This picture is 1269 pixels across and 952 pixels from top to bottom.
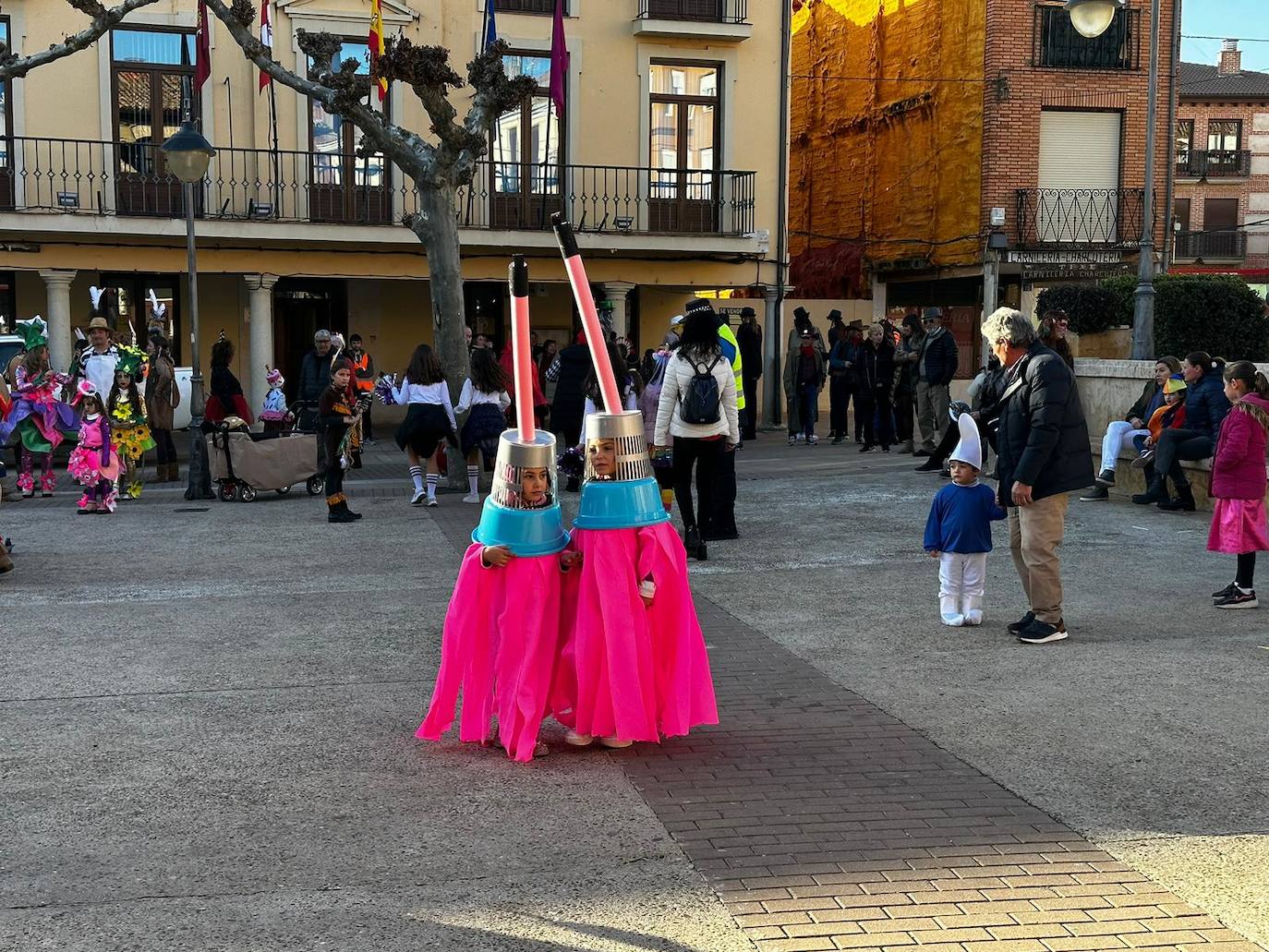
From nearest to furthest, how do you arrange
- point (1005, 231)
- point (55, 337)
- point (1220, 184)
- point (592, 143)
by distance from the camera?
point (55, 337)
point (592, 143)
point (1005, 231)
point (1220, 184)

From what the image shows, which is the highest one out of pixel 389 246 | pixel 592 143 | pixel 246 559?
pixel 592 143

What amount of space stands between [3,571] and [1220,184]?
49.3m

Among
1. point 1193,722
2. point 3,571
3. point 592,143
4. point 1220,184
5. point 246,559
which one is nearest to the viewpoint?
point 1193,722

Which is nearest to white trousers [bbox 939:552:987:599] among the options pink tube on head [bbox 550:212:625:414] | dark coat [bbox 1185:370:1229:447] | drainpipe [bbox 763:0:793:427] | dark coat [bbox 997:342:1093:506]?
dark coat [bbox 997:342:1093:506]

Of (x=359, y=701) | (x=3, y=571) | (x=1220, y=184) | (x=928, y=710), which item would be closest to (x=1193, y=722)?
(x=928, y=710)

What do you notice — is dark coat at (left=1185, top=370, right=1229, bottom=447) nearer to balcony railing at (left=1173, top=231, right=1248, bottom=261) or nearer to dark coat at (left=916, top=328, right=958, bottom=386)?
dark coat at (left=916, top=328, right=958, bottom=386)

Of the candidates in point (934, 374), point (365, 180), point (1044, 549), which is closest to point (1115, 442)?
point (934, 374)

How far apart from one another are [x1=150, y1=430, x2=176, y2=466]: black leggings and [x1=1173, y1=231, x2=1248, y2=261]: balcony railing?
4156 centimetres

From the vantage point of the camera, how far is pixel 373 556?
10.6m

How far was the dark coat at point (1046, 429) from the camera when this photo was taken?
7270 mm

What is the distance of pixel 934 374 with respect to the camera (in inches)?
637

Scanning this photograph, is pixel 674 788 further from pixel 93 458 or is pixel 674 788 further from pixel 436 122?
pixel 436 122

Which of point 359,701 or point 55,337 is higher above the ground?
point 55,337

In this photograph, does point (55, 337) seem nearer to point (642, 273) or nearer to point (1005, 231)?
point (642, 273)
